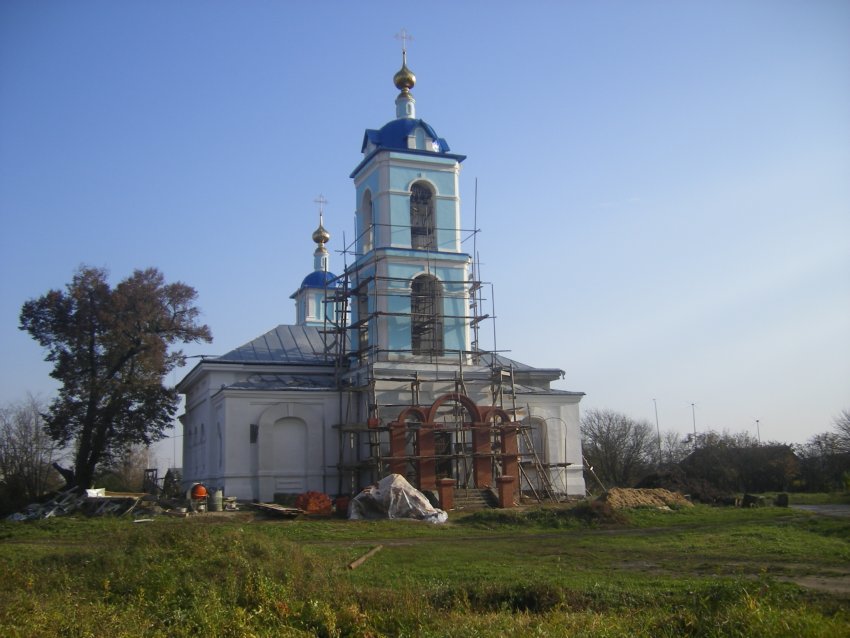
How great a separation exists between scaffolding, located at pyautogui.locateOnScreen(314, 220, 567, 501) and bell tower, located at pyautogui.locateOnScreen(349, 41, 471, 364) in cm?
7

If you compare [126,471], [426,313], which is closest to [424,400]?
[426,313]

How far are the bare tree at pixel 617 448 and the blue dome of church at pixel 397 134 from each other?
2121 centimetres

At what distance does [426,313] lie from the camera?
30.2 meters

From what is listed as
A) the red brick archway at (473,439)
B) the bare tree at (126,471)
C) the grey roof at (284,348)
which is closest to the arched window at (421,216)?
the grey roof at (284,348)

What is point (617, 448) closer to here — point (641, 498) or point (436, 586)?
point (641, 498)

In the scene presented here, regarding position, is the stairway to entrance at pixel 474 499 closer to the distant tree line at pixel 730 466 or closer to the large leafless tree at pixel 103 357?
the distant tree line at pixel 730 466

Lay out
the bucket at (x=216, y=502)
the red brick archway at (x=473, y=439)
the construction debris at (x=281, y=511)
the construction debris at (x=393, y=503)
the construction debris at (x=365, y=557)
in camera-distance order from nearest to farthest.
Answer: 1. the construction debris at (x=365, y=557)
2. the construction debris at (x=393, y=503)
3. the construction debris at (x=281, y=511)
4. the bucket at (x=216, y=502)
5. the red brick archway at (x=473, y=439)

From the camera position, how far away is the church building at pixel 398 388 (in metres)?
27.1

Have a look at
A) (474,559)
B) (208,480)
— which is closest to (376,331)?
(208,480)

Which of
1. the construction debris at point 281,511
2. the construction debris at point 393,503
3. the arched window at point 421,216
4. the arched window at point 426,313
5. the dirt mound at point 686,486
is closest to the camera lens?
the construction debris at point 393,503

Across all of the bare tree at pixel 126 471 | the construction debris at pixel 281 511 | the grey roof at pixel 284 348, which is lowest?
the construction debris at pixel 281 511

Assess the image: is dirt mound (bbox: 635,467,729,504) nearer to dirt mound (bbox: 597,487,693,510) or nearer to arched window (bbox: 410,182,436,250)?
dirt mound (bbox: 597,487,693,510)

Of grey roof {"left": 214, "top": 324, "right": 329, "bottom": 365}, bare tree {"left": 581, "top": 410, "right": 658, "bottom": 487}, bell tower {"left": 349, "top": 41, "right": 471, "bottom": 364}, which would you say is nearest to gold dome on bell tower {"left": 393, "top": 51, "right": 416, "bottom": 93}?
A: bell tower {"left": 349, "top": 41, "right": 471, "bottom": 364}

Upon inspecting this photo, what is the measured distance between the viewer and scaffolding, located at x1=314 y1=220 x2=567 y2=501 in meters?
26.4
